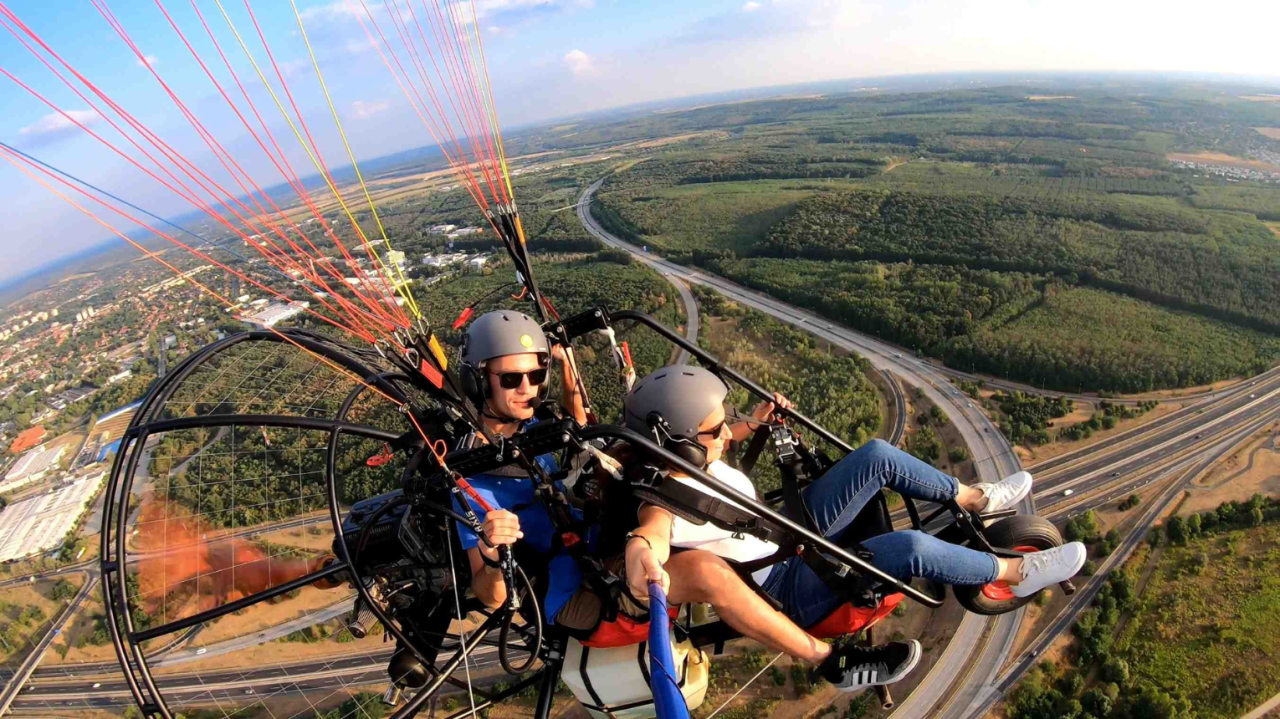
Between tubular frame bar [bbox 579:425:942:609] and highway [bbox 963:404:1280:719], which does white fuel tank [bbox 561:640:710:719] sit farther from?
highway [bbox 963:404:1280:719]

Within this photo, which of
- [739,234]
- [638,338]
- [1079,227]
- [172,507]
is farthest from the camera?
[739,234]

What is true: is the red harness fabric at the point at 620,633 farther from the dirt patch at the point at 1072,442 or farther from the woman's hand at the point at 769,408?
the dirt patch at the point at 1072,442

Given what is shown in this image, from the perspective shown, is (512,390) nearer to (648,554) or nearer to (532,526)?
(532,526)

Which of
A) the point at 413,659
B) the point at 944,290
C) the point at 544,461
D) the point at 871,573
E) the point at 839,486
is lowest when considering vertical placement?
the point at 944,290

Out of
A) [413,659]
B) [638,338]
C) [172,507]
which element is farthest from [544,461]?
[638,338]

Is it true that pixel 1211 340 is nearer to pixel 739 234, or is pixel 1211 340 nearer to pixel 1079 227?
pixel 1079 227

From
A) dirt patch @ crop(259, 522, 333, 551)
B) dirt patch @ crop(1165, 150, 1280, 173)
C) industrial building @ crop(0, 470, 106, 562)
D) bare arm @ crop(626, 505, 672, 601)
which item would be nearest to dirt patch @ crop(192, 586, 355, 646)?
dirt patch @ crop(259, 522, 333, 551)

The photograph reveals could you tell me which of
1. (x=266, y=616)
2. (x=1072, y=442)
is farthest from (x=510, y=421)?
(x=1072, y=442)
